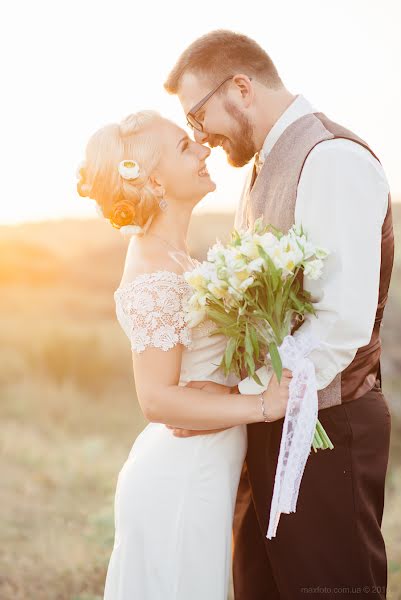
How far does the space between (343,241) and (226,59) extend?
976mm

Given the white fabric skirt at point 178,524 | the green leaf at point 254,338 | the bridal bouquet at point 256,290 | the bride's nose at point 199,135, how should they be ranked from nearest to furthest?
the bridal bouquet at point 256,290
the green leaf at point 254,338
the white fabric skirt at point 178,524
the bride's nose at point 199,135

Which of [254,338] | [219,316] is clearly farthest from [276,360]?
[219,316]

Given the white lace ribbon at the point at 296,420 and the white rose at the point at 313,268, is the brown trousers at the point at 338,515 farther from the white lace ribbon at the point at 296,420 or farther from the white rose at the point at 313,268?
the white rose at the point at 313,268

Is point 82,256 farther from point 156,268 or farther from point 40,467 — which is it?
point 156,268

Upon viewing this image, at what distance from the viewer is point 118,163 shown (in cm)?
267

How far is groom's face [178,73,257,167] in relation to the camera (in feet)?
9.42

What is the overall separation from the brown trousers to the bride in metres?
0.22

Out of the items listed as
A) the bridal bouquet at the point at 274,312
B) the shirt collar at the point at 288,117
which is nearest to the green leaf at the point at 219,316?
the bridal bouquet at the point at 274,312

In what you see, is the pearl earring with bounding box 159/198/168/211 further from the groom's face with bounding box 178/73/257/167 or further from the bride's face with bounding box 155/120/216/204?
the groom's face with bounding box 178/73/257/167

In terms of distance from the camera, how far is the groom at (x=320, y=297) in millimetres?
2385

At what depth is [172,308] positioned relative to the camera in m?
2.55

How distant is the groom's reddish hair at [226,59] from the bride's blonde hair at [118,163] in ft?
1.02

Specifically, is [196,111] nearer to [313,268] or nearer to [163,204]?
[163,204]

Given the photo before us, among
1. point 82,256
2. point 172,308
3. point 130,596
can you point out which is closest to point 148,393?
point 172,308
